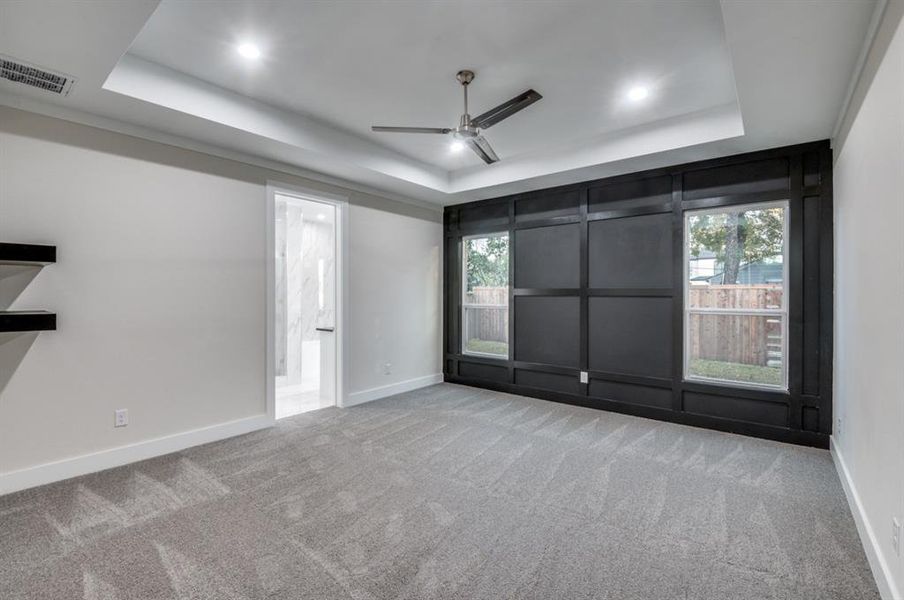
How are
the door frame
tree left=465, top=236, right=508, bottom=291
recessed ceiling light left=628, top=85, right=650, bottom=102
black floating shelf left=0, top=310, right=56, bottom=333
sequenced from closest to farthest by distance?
black floating shelf left=0, top=310, right=56, bottom=333, recessed ceiling light left=628, top=85, right=650, bottom=102, the door frame, tree left=465, top=236, right=508, bottom=291

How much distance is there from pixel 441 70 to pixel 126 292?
2.92 meters

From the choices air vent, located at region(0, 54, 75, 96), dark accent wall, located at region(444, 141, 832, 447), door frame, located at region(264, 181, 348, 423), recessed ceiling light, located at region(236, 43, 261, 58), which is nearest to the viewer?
air vent, located at region(0, 54, 75, 96)

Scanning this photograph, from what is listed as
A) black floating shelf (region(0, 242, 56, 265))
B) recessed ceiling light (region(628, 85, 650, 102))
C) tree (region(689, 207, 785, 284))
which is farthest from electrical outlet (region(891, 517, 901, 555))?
black floating shelf (region(0, 242, 56, 265))

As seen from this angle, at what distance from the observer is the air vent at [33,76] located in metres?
2.32

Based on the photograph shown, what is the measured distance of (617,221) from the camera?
454 centimetres

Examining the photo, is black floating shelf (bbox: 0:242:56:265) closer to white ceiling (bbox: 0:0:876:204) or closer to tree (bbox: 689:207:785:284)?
white ceiling (bbox: 0:0:876:204)

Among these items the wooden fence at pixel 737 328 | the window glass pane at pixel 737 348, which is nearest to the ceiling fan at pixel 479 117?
the wooden fence at pixel 737 328

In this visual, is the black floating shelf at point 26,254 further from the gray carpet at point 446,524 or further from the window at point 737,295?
the window at point 737,295

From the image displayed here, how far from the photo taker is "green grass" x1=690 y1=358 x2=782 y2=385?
378 cm

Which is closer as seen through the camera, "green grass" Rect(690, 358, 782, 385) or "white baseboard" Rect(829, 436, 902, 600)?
"white baseboard" Rect(829, 436, 902, 600)

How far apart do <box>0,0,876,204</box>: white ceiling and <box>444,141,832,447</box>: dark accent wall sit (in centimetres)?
39

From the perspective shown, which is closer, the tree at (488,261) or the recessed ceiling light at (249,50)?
the recessed ceiling light at (249,50)

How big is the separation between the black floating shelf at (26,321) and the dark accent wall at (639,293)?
4.32 meters

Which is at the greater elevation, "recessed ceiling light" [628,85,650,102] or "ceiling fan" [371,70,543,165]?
"recessed ceiling light" [628,85,650,102]
